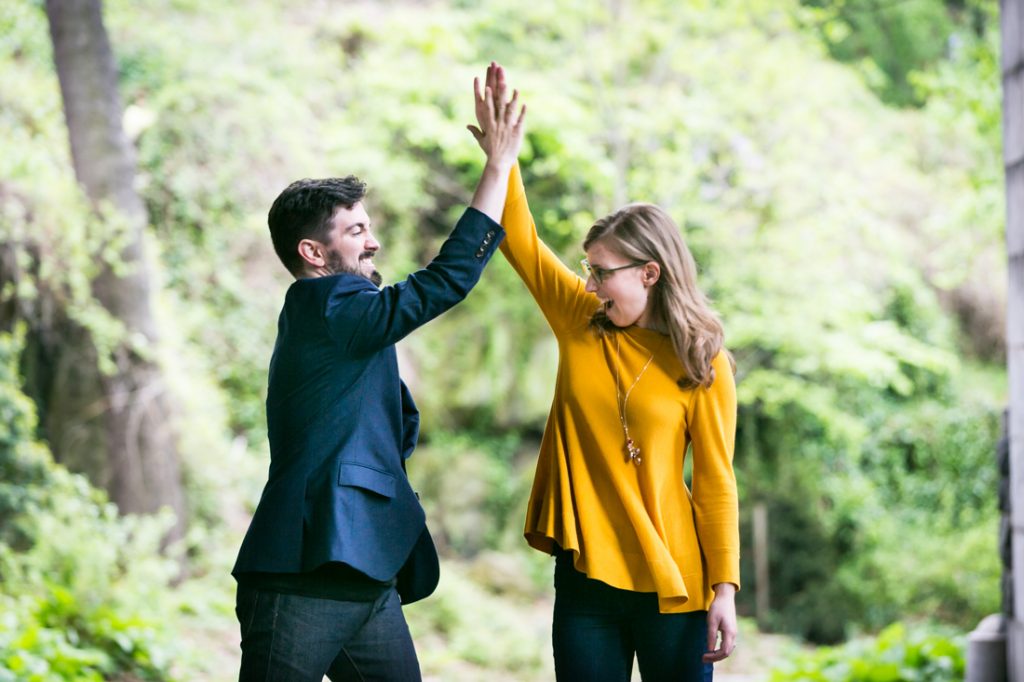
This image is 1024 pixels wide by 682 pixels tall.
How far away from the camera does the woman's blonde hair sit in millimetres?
2098

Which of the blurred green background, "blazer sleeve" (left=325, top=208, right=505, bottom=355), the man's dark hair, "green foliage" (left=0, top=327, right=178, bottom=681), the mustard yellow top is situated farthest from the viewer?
the blurred green background

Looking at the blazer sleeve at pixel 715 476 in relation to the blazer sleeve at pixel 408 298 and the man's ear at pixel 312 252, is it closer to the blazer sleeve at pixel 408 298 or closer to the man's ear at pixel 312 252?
the blazer sleeve at pixel 408 298

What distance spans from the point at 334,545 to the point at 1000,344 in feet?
35.0

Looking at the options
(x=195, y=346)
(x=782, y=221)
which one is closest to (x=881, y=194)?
(x=782, y=221)

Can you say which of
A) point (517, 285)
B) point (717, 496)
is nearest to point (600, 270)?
point (717, 496)

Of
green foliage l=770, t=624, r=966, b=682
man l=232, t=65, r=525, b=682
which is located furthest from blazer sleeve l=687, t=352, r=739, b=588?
green foliage l=770, t=624, r=966, b=682

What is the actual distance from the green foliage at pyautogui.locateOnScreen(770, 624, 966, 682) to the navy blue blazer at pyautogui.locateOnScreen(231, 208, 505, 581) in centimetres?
329

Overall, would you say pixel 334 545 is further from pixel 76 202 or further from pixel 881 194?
pixel 881 194

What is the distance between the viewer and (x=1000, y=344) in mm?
10953

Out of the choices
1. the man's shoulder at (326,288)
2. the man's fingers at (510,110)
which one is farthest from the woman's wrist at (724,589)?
the man's fingers at (510,110)

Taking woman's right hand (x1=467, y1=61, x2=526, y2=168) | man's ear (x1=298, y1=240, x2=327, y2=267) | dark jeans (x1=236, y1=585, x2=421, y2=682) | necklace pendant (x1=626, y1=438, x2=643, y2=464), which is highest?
woman's right hand (x1=467, y1=61, x2=526, y2=168)

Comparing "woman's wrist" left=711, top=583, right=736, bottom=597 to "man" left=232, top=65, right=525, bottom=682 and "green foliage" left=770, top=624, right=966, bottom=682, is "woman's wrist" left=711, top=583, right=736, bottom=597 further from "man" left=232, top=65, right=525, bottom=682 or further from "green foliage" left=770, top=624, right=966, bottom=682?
"green foliage" left=770, top=624, right=966, bottom=682

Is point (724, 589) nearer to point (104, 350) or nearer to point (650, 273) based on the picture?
point (650, 273)

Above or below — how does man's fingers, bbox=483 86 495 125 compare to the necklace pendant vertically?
above
